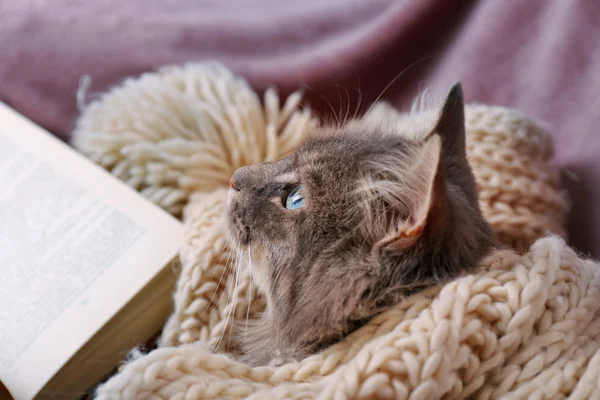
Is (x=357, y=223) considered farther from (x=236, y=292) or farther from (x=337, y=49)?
(x=337, y=49)

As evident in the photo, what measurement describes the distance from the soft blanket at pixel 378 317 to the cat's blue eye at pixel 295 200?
5.8 inches

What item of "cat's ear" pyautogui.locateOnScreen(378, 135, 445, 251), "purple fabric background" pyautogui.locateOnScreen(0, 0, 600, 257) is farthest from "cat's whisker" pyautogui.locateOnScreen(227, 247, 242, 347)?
"purple fabric background" pyautogui.locateOnScreen(0, 0, 600, 257)

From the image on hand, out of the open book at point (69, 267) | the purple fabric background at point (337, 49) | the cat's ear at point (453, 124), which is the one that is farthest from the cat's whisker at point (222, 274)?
the purple fabric background at point (337, 49)

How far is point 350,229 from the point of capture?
0.64 m

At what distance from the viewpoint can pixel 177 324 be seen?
810 millimetres

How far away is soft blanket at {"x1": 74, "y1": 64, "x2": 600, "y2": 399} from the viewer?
537 mm

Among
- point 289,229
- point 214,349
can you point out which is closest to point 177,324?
point 214,349

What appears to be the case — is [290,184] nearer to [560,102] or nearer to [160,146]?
[160,146]

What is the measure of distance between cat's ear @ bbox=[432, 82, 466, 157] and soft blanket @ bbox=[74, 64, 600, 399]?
0.55 ft

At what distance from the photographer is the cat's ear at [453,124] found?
0.71 meters

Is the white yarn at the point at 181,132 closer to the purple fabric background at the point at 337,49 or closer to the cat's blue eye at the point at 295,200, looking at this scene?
the purple fabric background at the point at 337,49

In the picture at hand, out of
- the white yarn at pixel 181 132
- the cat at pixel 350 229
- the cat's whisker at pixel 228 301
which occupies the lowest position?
the cat's whisker at pixel 228 301

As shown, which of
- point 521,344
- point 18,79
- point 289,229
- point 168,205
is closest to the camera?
point 521,344

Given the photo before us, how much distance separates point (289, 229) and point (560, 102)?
71cm
